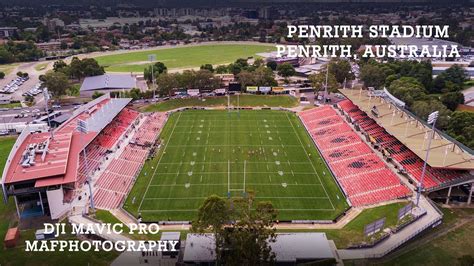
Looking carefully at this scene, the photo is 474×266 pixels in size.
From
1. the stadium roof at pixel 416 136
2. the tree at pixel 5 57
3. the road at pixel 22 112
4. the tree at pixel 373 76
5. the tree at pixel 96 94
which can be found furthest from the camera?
the tree at pixel 5 57

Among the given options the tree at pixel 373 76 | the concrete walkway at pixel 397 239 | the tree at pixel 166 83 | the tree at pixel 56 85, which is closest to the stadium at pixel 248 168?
the concrete walkway at pixel 397 239

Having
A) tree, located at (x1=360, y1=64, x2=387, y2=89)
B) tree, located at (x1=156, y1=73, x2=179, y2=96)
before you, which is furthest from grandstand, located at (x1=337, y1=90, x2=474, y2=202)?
tree, located at (x1=156, y1=73, x2=179, y2=96)

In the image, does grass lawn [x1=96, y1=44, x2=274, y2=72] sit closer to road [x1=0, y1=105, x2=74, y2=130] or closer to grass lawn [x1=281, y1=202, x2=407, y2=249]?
road [x1=0, y1=105, x2=74, y2=130]

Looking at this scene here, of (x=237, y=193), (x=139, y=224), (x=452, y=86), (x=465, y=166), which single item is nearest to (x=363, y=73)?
(x=452, y=86)

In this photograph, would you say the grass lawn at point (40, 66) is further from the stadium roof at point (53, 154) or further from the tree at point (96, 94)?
Result: the stadium roof at point (53, 154)

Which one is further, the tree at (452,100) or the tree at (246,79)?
the tree at (246,79)

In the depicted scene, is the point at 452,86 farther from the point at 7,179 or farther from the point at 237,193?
the point at 7,179
